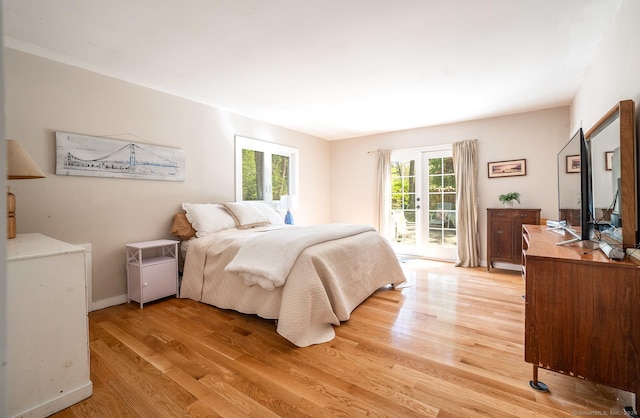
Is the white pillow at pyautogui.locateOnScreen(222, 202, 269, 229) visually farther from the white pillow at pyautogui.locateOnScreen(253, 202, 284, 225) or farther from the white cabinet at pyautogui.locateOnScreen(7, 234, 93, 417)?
the white cabinet at pyautogui.locateOnScreen(7, 234, 93, 417)

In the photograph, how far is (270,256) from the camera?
88.6 inches

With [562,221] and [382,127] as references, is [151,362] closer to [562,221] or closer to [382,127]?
[562,221]

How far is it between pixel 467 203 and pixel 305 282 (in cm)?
334

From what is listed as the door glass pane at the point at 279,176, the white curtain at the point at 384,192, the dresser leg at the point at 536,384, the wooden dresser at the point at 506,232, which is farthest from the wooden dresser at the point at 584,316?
the door glass pane at the point at 279,176

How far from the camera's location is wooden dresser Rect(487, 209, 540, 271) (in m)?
3.76

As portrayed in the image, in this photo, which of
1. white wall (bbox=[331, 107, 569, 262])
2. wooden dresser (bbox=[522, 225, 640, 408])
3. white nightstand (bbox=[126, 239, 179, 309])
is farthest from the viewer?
white wall (bbox=[331, 107, 569, 262])

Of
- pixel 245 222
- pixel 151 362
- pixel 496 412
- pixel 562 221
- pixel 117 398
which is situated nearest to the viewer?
pixel 496 412

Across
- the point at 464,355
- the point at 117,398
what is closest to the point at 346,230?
the point at 464,355

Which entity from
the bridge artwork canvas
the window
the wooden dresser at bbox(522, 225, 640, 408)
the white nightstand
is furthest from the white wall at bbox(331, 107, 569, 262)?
the white nightstand

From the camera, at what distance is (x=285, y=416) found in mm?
1361

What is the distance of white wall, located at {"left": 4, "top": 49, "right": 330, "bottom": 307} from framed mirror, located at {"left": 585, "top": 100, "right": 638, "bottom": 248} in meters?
3.71

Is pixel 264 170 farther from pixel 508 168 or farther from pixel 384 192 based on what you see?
pixel 508 168

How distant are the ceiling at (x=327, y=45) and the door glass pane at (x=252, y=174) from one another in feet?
3.00

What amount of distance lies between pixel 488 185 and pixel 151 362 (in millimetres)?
4628
